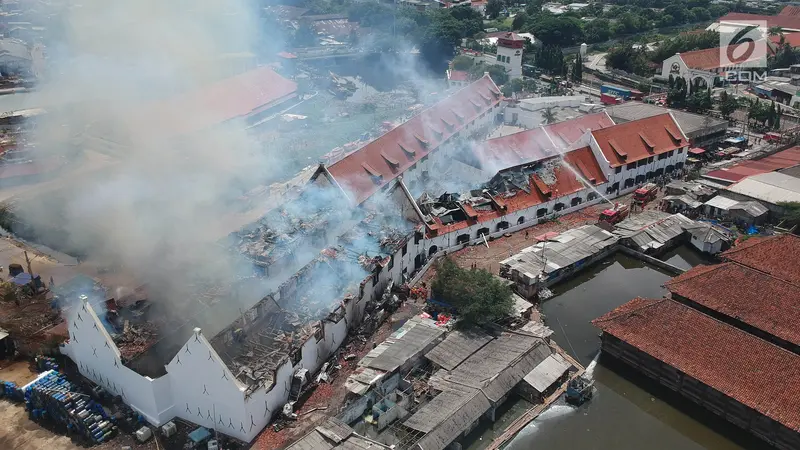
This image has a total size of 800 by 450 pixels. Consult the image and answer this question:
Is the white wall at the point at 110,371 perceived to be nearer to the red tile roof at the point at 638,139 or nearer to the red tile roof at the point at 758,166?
the red tile roof at the point at 638,139

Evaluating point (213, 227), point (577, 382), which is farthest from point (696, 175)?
point (213, 227)

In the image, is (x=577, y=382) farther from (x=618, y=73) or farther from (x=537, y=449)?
(x=618, y=73)

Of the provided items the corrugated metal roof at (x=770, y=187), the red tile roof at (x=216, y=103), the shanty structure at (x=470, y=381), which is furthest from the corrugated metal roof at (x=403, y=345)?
the red tile roof at (x=216, y=103)

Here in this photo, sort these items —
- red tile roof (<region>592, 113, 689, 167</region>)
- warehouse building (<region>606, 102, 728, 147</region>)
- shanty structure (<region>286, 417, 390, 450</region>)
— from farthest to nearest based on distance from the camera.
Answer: warehouse building (<region>606, 102, 728, 147</region>), red tile roof (<region>592, 113, 689, 167</region>), shanty structure (<region>286, 417, 390, 450</region>)

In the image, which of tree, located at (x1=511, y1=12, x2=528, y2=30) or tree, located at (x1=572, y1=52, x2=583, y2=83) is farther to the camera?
tree, located at (x1=511, y1=12, x2=528, y2=30)

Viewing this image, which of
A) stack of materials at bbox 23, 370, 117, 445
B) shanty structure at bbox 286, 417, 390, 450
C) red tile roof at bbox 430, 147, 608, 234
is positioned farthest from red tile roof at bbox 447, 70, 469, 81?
stack of materials at bbox 23, 370, 117, 445

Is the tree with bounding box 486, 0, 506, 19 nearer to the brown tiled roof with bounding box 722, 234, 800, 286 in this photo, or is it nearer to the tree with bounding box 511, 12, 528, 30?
the tree with bounding box 511, 12, 528, 30
